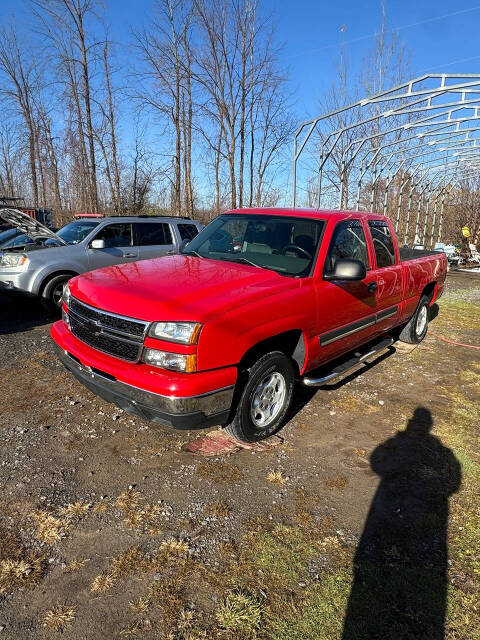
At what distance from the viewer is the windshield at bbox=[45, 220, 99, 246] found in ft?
25.5

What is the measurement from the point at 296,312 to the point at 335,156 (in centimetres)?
1878

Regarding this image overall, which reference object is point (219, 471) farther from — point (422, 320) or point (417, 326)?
point (422, 320)

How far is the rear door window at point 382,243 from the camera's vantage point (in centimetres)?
476

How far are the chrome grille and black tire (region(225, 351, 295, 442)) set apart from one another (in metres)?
0.87

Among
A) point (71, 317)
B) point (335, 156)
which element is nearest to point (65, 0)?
point (335, 156)

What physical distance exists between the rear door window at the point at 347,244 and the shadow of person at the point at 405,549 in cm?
183

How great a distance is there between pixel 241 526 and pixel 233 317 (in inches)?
54.8

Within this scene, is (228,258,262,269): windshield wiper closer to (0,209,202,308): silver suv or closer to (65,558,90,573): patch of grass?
(65,558,90,573): patch of grass

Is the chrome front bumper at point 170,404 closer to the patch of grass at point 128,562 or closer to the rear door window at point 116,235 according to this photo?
the patch of grass at point 128,562

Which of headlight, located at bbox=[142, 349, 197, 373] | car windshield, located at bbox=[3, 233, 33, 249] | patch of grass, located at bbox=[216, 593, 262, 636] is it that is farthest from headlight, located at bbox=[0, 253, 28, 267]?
patch of grass, located at bbox=[216, 593, 262, 636]

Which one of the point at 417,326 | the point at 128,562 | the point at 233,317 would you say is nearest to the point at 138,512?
the point at 128,562

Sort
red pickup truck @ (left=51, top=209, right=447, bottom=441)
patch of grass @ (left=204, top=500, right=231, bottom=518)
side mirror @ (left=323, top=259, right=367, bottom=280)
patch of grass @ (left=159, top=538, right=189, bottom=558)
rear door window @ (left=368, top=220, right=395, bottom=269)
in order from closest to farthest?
patch of grass @ (left=159, top=538, right=189, bottom=558) → patch of grass @ (left=204, top=500, right=231, bottom=518) → red pickup truck @ (left=51, top=209, right=447, bottom=441) → side mirror @ (left=323, top=259, right=367, bottom=280) → rear door window @ (left=368, top=220, right=395, bottom=269)

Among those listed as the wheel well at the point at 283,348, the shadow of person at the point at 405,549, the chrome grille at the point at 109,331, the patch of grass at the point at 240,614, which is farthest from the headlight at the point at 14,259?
the patch of grass at the point at 240,614

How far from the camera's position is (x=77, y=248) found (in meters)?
7.50
